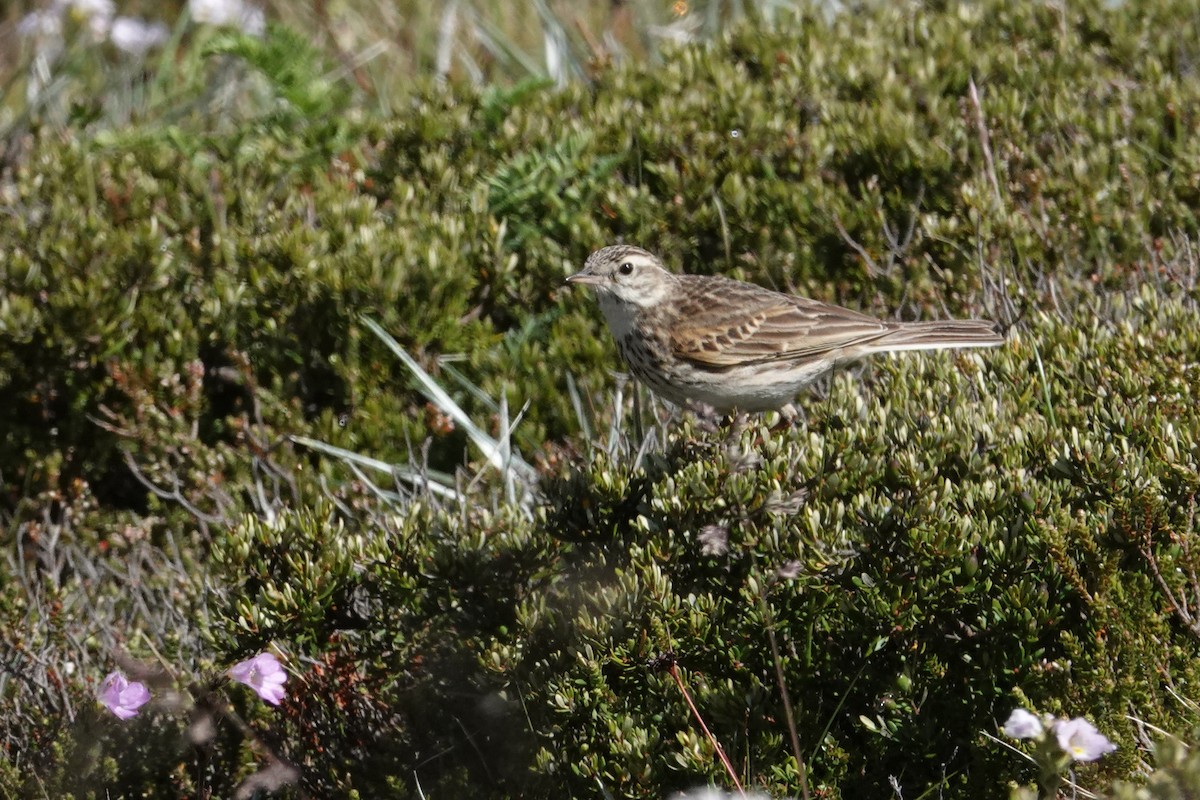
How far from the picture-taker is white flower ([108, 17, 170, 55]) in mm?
11047

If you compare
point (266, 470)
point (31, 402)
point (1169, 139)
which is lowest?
point (1169, 139)

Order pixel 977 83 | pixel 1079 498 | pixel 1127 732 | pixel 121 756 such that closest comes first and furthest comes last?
pixel 1127 732
pixel 1079 498
pixel 121 756
pixel 977 83

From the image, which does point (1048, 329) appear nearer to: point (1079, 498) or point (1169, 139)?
point (1079, 498)

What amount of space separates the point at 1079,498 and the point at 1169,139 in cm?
361

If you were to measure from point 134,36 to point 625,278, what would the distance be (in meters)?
6.97

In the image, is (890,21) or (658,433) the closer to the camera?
(658,433)

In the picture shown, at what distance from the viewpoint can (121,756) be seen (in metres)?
5.04

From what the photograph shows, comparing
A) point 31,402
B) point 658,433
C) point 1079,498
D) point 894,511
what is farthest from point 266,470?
point 1079,498

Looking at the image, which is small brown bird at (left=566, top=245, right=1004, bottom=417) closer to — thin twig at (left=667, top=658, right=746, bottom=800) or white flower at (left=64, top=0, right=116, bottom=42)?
thin twig at (left=667, top=658, right=746, bottom=800)

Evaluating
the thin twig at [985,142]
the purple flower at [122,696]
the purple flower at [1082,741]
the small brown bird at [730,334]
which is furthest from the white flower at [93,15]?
the purple flower at [1082,741]

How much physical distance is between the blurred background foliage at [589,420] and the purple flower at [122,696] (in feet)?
1.05

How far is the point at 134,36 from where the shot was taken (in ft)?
36.8

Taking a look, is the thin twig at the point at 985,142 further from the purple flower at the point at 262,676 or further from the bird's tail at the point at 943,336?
the purple flower at the point at 262,676

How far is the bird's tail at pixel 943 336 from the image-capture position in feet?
18.3
